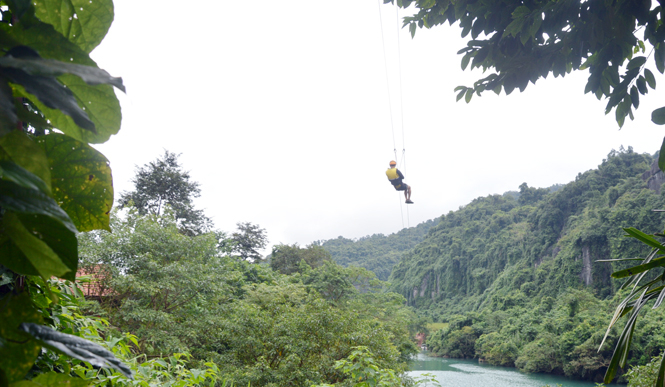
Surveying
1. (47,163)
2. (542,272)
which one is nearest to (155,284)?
(47,163)

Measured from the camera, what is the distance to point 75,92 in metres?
0.22

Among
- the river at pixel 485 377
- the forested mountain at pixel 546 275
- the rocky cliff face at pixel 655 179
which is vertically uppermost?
the rocky cliff face at pixel 655 179

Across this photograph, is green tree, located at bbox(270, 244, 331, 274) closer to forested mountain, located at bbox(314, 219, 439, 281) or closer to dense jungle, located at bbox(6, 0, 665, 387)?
dense jungle, located at bbox(6, 0, 665, 387)

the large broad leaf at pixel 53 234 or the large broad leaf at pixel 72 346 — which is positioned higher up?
the large broad leaf at pixel 53 234

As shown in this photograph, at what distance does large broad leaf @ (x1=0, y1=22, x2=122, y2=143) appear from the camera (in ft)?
0.57

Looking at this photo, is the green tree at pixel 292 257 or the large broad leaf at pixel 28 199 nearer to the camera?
the large broad leaf at pixel 28 199

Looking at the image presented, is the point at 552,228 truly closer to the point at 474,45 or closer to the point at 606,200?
the point at 606,200

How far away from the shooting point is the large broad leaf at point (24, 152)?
0.16 meters

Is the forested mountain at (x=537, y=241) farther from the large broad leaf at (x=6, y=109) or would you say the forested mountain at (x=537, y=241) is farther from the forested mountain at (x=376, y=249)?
the large broad leaf at (x=6, y=109)

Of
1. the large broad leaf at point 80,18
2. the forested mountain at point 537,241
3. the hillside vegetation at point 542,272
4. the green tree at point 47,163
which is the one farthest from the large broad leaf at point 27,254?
the forested mountain at point 537,241

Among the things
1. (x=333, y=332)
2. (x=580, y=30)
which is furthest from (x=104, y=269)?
(x=580, y=30)

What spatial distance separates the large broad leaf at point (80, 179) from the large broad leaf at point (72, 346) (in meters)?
0.11

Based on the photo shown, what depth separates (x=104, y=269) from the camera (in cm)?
604

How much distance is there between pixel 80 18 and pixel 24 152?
0.39 ft
